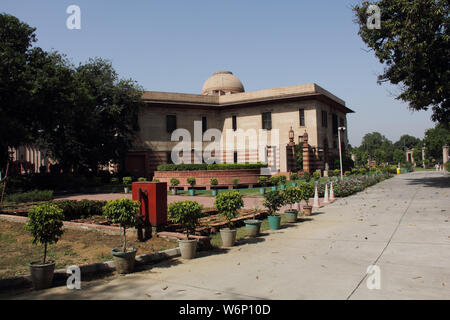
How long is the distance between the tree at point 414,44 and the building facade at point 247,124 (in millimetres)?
14532

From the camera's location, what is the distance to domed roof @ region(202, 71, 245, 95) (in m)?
49.3

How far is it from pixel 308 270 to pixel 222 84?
44.9 m


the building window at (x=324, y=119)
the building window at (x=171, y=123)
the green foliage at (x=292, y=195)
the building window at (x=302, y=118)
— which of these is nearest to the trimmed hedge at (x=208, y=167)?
the building window at (x=171, y=123)

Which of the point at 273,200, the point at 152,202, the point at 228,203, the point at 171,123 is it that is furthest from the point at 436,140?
the point at 152,202

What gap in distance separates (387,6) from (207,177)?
1830cm

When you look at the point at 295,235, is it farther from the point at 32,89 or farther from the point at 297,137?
the point at 297,137

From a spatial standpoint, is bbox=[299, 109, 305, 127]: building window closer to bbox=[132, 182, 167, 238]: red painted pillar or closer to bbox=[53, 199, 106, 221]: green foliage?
bbox=[53, 199, 106, 221]: green foliage

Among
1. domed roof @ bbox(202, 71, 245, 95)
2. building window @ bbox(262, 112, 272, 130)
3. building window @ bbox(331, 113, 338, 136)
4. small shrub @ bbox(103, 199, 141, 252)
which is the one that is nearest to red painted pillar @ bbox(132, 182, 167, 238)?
small shrub @ bbox(103, 199, 141, 252)

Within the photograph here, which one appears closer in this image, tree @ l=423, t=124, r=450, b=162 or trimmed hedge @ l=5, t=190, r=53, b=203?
trimmed hedge @ l=5, t=190, r=53, b=203

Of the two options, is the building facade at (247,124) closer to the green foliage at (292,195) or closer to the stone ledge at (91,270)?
the green foliage at (292,195)

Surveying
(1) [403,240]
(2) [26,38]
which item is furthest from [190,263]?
(2) [26,38]

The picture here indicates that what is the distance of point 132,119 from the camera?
39.1m

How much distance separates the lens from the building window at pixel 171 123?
4180cm

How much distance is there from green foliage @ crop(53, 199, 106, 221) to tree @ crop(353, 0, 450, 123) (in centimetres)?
2008
